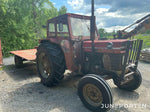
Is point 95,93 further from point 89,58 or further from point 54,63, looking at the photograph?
point 54,63

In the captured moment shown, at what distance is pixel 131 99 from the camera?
3258 mm

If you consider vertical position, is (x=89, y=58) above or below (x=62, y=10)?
below

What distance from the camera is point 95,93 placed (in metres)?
2.70

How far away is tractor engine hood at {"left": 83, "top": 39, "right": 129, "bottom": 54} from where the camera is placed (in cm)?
266

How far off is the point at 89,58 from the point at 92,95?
1041 mm

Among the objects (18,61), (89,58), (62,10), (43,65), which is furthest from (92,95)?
(62,10)

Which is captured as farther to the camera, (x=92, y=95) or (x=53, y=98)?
(x=53, y=98)

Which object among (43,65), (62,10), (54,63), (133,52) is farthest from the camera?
(62,10)

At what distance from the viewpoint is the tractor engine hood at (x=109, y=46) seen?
2.66 meters

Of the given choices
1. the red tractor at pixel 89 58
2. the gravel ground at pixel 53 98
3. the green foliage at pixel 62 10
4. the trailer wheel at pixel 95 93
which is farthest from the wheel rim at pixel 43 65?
the green foliage at pixel 62 10

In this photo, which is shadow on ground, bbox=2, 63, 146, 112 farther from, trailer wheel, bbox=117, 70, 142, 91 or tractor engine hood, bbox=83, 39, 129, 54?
tractor engine hood, bbox=83, 39, 129, 54

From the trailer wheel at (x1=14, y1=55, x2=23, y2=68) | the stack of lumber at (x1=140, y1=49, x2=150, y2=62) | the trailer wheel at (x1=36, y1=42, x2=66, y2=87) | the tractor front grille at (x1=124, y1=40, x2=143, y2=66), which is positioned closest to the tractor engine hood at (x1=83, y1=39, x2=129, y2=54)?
the tractor front grille at (x1=124, y1=40, x2=143, y2=66)

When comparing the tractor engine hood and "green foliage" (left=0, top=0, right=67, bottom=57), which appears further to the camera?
"green foliage" (left=0, top=0, right=67, bottom=57)

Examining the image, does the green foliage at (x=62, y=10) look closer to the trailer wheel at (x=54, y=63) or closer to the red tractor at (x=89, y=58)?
the red tractor at (x=89, y=58)
